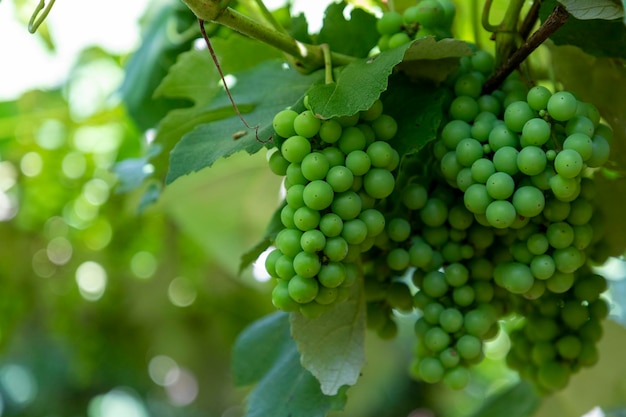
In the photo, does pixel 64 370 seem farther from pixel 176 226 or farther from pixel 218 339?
pixel 176 226

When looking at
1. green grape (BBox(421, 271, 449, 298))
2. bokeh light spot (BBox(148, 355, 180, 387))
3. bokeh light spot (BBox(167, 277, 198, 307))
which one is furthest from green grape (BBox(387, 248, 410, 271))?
bokeh light spot (BBox(148, 355, 180, 387))

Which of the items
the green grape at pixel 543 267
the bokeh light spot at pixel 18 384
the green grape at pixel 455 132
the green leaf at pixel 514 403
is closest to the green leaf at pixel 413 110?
the green grape at pixel 455 132

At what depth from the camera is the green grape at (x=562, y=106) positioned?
0.51m

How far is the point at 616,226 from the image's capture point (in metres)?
0.68

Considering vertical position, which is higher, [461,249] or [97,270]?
[461,249]

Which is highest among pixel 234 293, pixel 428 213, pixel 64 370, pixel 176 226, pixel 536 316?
pixel 428 213

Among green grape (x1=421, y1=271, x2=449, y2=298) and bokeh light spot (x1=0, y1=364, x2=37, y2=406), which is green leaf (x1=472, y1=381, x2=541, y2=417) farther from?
bokeh light spot (x1=0, y1=364, x2=37, y2=406)

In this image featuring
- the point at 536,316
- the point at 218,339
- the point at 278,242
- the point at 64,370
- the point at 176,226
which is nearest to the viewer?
the point at 278,242

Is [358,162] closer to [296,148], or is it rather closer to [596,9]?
[296,148]

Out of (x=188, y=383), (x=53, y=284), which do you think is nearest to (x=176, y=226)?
(x=53, y=284)

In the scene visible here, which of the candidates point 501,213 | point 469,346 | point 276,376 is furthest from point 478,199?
point 276,376

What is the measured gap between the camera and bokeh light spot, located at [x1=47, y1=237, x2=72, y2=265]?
4.90ft

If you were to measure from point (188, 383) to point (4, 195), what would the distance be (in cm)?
58

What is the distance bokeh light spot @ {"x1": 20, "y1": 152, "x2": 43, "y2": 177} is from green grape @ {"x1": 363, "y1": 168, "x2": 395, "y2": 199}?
1071 mm
